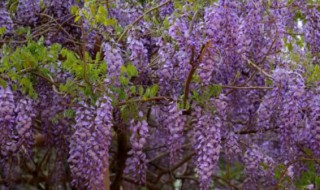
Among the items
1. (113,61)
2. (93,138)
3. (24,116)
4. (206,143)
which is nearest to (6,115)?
(24,116)

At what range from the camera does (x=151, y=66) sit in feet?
13.7

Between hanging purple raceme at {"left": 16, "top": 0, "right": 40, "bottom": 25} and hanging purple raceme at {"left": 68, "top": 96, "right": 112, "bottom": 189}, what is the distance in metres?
1.23

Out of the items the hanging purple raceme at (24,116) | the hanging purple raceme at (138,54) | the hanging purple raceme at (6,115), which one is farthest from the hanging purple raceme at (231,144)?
the hanging purple raceme at (6,115)

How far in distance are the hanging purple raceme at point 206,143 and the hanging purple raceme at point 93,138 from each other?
544 mm

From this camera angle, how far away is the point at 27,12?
4.65 metres

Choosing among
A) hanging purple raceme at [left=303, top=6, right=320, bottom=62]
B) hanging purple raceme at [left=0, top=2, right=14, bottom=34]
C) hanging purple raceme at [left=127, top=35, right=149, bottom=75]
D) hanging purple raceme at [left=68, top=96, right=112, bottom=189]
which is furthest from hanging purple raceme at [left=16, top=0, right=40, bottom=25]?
hanging purple raceme at [left=303, top=6, right=320, bottom=62]

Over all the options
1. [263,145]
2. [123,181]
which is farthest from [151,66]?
[123,181]

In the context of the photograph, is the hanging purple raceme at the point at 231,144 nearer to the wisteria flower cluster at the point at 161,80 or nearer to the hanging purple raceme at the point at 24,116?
the wisteria flower cluster at the point at 161,80

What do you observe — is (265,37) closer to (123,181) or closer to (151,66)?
(151,66)

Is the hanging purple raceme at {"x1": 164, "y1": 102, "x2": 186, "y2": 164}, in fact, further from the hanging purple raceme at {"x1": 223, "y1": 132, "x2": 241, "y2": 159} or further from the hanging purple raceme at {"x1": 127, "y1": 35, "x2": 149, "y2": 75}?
the hanging purple raceme at {"x1": 223, "y1": 132, "x2": 241, "y2": 159}

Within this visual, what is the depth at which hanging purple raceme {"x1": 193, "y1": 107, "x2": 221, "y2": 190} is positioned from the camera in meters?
3.76

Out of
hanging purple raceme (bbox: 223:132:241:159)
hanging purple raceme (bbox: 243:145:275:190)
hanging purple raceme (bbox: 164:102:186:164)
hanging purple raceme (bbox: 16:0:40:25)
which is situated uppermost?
hanging purple raceme (bbox: 16:0:40:25)

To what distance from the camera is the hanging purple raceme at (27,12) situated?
461 cm

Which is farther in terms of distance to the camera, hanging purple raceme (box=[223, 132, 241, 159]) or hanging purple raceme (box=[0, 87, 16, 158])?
hanging purple raceme (box=[223, 132, 241, 159])
